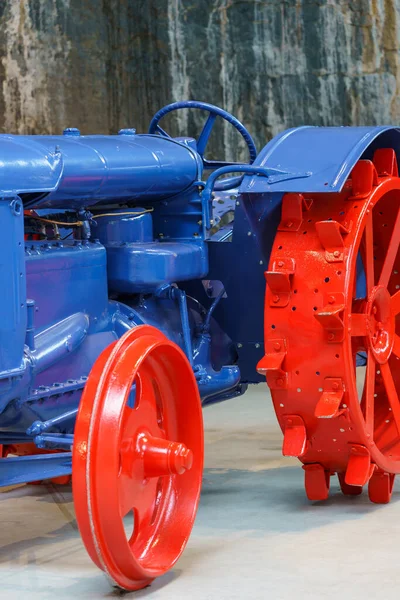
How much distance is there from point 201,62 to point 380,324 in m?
4.03

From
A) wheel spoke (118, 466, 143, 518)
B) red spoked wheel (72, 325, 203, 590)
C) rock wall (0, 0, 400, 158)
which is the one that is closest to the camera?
red spoked wheel (72, 325, 203, 590)

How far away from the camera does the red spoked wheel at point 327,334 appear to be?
152 inches

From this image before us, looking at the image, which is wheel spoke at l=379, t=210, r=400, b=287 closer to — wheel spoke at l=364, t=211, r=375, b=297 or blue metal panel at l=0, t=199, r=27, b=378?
wheel spoke at l=364, t=211, r=375, b=297

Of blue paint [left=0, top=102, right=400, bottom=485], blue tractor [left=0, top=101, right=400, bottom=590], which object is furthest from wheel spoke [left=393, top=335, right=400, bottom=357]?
blue paint [left=0, top=102, right=400, bottom=485]

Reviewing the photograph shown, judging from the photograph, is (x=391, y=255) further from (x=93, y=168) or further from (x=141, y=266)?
(x=93, y=168)

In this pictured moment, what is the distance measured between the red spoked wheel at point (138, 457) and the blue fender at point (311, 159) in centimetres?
82

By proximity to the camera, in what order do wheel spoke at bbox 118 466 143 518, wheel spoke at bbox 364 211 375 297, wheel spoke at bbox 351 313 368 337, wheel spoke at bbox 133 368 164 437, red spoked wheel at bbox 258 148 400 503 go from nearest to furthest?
wheel spoke at bbox 118 466 143 518
wheel spoke at bbox 133 368 164 437
red spoked wheel at bbox 258 148 400 503
wheel spoke at bbox 351 313 368 337
wheel spoke at bbox 364 211 375 297

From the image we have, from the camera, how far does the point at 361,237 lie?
13.3 ft

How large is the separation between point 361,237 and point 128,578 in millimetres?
1539

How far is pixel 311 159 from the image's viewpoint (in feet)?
13.3

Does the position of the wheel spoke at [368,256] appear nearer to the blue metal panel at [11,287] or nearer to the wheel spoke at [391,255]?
the wheel spoke at [391,255]

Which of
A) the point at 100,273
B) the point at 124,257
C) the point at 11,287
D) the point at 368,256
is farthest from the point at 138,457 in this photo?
the point at 368,256

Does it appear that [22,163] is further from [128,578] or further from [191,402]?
[128,578]

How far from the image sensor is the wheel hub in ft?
13.5
